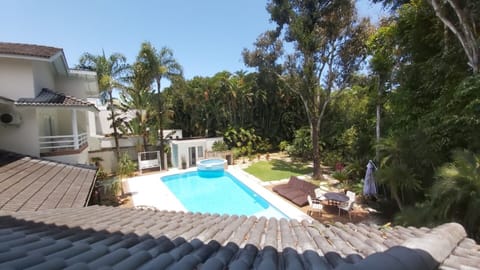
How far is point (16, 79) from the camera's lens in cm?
1070

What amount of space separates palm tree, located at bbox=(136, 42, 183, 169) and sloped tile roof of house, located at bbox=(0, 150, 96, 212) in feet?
32.2

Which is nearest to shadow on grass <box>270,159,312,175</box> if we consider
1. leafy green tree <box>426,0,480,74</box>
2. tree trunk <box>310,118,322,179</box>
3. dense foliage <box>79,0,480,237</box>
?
dense foliage <box>79,0,480,237</box>

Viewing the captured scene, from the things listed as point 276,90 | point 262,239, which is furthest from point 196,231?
point 276,90

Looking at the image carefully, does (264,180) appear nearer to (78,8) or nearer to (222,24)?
(222,24)

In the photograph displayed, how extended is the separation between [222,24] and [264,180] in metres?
12.5

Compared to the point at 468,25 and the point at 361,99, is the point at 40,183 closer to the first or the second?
the point at 468,25

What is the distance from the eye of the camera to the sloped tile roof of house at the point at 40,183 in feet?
19.2

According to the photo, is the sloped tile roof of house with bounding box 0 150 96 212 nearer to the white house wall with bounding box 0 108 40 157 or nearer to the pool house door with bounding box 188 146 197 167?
the white house wall with bounding box 0 108 40 157

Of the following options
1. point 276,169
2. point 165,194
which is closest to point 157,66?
point 165,194

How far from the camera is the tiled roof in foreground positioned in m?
1.92

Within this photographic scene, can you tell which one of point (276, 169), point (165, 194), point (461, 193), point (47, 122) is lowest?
point (165, 194)

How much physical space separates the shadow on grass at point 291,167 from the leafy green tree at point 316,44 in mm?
2381

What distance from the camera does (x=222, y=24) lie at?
17234mm

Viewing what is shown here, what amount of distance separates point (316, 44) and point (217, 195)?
1180 centimetres
